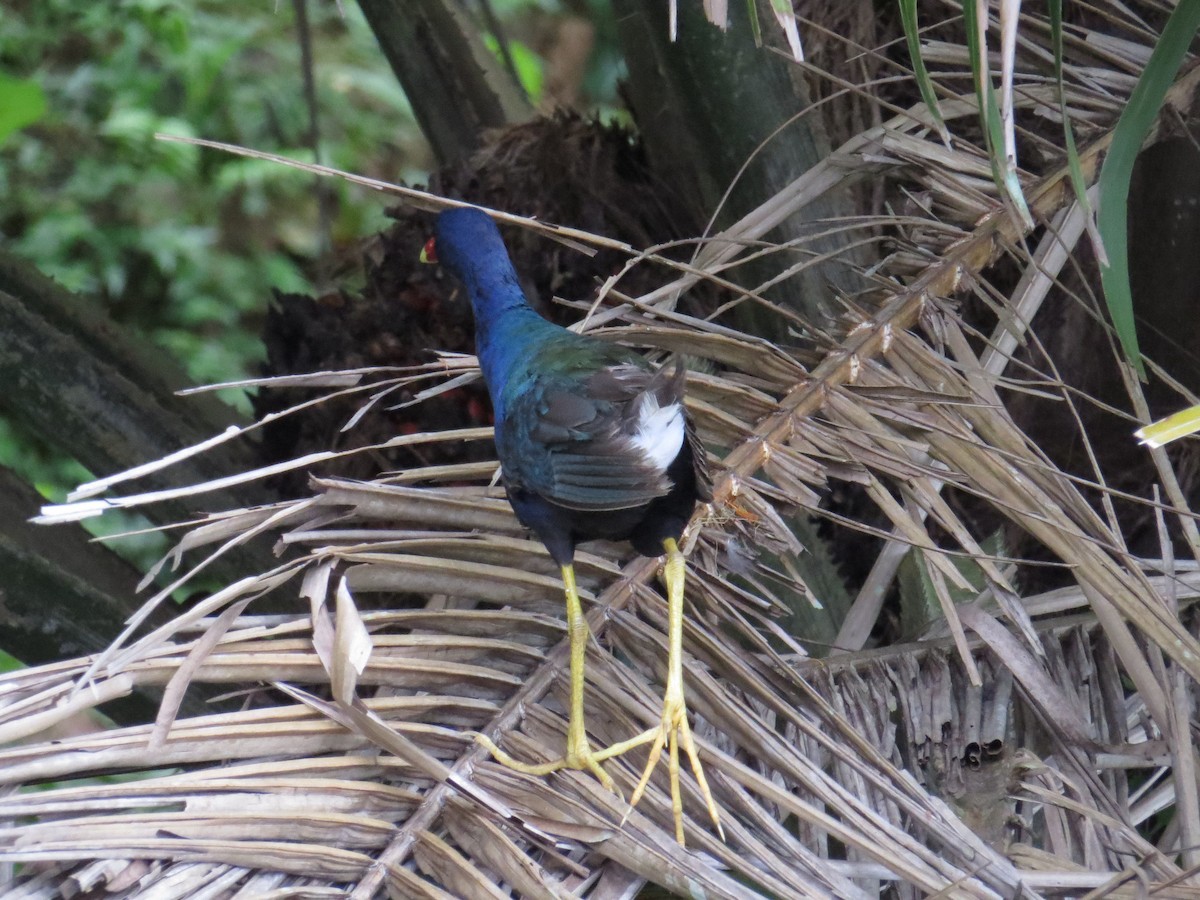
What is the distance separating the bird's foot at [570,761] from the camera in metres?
1.29

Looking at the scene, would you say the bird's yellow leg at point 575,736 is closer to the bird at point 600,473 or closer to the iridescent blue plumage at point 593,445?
the bird at point 600,473

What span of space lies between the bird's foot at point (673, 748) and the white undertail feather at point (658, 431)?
0.92 feet

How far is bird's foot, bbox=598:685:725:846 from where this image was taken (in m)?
1.28

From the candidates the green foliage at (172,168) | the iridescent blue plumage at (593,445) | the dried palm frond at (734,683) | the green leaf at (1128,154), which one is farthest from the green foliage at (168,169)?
the green leaf at (1128,154)

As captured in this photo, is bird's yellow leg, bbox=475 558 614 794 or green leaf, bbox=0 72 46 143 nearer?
bird's yellow leg, bbox=475 558 614 794

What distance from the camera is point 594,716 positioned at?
4.76 ft

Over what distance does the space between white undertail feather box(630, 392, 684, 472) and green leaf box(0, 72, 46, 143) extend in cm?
245

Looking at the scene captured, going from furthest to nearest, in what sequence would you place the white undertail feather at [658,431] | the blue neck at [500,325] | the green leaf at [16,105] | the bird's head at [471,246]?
the green leaf at [16,105] < the bird's head at [471,246] < the blue neck at [500,325] < the white undertail feather at [658,431]

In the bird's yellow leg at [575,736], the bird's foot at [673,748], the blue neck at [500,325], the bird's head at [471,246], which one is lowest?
the bird's foot at [673,748]

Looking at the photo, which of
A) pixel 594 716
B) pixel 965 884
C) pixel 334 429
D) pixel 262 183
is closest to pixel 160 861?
pixel 594 716

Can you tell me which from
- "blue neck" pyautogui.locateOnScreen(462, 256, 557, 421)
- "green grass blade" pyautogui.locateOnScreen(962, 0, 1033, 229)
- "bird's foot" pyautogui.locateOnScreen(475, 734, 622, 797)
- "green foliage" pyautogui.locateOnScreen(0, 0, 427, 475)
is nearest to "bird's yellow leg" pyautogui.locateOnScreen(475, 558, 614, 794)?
"bird's foot" pyautogui.locateOnScreen(475, 734, 622, 797)

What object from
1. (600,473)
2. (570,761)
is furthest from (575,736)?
(600,473)

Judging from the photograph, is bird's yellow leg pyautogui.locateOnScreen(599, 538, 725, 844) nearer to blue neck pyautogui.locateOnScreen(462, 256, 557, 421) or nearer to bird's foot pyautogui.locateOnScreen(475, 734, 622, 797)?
bird's foot pyautogui.locateOnScreen(475, 734, 622, 797)

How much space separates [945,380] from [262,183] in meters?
5.04
